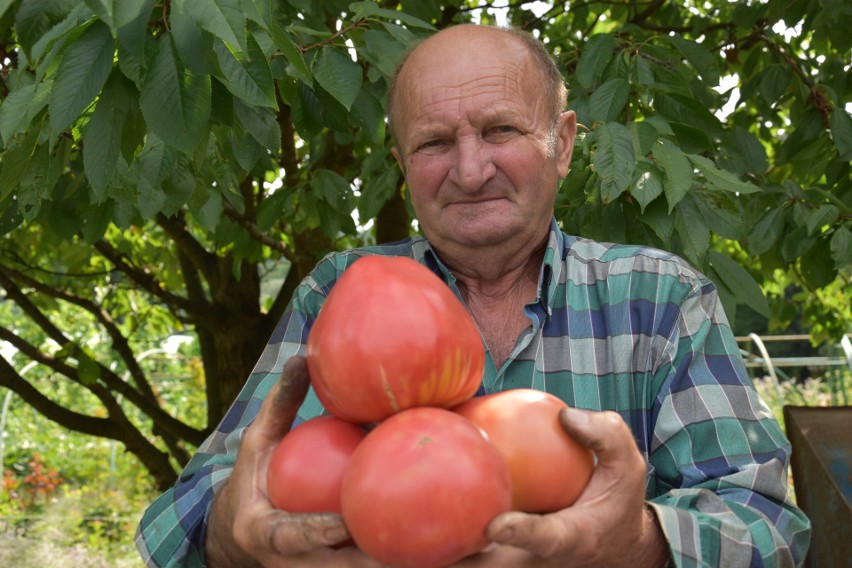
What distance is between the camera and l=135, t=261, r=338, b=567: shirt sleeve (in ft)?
5.61

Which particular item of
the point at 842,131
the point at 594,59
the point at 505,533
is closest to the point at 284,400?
Result: the point at 505,533

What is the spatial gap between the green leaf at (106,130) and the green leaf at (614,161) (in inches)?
40.4

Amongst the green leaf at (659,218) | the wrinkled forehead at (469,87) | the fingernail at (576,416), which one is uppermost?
the wrinkled forehead at (469,87)

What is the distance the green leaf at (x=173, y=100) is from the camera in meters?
1.56

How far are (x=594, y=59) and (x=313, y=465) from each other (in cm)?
181

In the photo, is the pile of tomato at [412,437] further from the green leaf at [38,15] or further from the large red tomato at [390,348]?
the green leaf at [38,15]

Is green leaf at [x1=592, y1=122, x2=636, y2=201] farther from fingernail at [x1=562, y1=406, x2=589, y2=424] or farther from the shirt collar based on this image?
fingernail at [x1=562, y1=406, x2=589, y2=424]

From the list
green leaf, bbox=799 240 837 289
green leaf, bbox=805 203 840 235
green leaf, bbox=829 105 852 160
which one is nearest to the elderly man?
green leaf, bbox=805 203 840 235

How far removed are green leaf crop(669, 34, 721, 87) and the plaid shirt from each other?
A: 3.34 feet

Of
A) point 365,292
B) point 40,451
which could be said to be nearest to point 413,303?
point 365,292

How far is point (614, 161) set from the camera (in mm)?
2156

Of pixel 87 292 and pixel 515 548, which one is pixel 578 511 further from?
pixel 87 292

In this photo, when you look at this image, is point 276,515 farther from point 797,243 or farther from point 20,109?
point 797,243

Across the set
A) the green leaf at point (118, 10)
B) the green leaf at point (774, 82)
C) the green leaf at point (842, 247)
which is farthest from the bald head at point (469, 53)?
the green leaf at point (774, 82)
